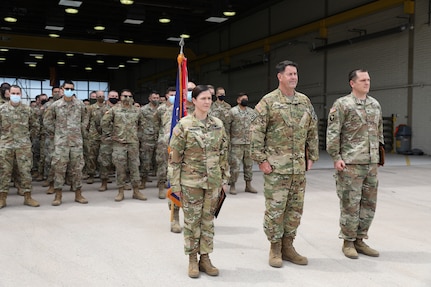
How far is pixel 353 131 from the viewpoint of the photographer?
4.39 metres

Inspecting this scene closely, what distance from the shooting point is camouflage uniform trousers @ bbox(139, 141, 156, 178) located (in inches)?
351

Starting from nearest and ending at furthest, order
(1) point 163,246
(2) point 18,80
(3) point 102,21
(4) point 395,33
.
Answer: (1) point 163,246
(4) point 395,33
(3) point 102,21
(2) point 18,80

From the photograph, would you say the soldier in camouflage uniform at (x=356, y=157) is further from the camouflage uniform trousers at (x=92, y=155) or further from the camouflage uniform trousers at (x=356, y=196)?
the camouflage uniform trousers at (x=92, y=155)

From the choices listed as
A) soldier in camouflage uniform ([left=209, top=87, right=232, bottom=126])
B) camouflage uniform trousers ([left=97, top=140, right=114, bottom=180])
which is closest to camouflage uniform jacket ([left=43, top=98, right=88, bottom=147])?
camouflage uniform trousers ([left=97, top=140, right=114, bottom=180])

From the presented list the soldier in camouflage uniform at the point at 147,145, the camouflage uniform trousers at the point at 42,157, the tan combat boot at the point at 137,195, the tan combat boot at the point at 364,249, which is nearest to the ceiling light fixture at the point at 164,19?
the camouflage uniform trousers at the point at 42,157

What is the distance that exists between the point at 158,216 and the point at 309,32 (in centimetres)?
1532

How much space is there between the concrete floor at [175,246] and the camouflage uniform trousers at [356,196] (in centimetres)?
31

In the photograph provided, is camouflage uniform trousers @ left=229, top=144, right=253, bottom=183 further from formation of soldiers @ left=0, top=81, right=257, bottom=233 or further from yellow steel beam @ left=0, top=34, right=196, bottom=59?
yellow steel beam @ left=0, top=34, right=196, bottom=59

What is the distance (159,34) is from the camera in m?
25.3

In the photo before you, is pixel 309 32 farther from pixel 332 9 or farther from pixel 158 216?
Answer: pixel 158 216

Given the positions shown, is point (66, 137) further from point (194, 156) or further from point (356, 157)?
point (356, 157)

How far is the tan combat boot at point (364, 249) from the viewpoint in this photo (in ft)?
14.5

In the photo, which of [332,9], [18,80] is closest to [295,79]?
[332,9]

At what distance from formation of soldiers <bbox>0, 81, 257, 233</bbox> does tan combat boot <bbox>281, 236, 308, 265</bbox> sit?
5.16 feet
